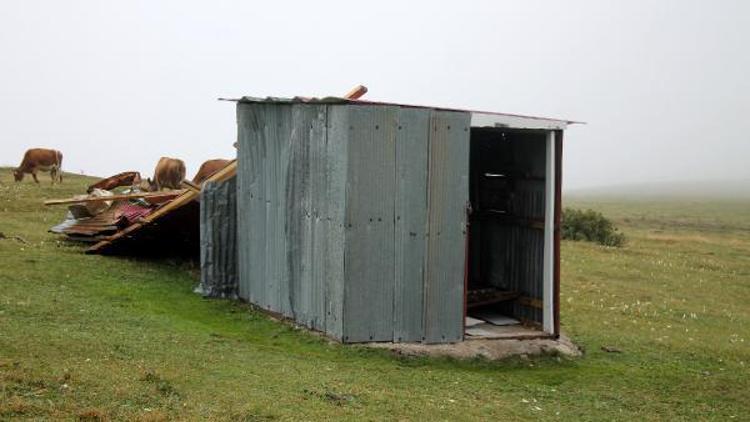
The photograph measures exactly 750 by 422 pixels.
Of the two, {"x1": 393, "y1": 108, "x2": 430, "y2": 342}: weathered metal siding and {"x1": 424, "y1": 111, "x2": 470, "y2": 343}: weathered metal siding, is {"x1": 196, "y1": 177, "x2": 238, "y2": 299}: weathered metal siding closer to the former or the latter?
{"x1": 393, "y1": 108, "x2": 430, "y2": 342}: weathered metal siding

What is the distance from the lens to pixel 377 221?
10664mm

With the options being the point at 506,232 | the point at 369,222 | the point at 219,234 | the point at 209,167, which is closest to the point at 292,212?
the point at 369,222

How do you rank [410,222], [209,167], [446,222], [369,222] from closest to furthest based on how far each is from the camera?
[369,222] → [410,222] → [446,222] → [209,167]

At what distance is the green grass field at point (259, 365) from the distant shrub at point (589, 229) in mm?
17600

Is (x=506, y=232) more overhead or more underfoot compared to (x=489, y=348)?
more overhead

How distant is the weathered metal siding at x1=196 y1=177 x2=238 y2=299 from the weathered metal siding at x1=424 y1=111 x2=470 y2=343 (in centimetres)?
380

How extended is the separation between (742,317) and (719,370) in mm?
6722

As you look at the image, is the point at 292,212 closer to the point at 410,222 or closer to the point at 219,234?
the point at 410,222

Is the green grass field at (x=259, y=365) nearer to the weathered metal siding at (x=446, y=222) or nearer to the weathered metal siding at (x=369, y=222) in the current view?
the weathered metal siding at (x=369, y=222)

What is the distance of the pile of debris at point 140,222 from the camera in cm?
1462

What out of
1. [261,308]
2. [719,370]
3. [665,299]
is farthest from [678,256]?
[261,308]

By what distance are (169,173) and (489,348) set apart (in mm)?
16518

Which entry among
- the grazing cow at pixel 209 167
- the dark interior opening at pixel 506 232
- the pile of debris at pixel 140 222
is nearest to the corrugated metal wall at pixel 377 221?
the dark interior opening at pixel 506 232

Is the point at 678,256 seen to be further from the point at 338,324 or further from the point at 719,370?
the point at 338,324
